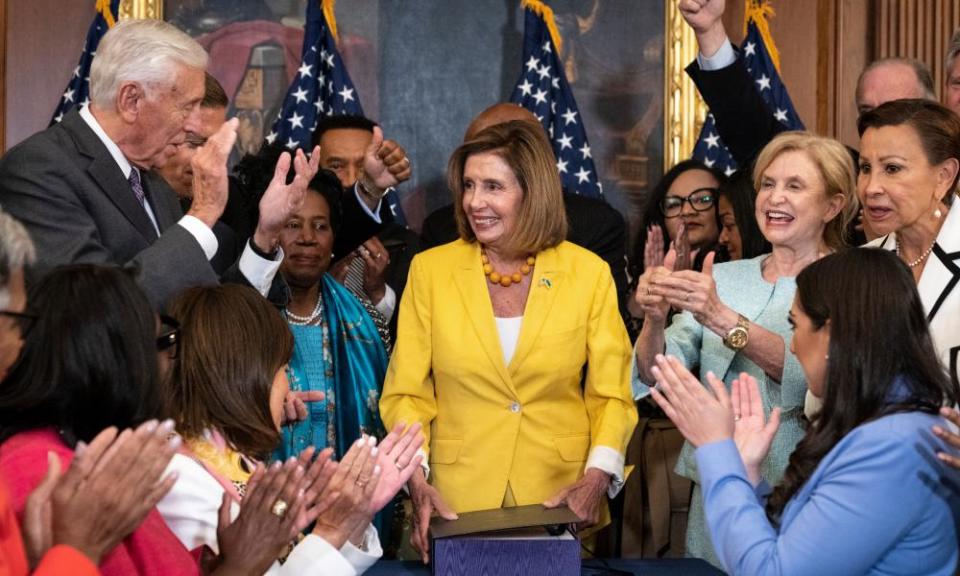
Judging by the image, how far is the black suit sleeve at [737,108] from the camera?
4676mm

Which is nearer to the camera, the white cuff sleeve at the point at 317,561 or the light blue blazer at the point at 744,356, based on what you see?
the white cuff sleeve at the point at 317,561

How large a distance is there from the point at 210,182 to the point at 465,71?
124 inches

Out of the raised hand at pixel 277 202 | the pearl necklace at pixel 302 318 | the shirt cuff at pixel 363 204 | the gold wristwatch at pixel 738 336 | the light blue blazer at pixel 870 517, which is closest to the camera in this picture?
the light blue blazer at pixel 870 517

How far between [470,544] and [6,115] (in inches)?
148

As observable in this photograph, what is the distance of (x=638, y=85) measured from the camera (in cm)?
624

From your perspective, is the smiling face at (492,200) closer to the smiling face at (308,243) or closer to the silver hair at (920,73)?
the smiling face at (308,243)

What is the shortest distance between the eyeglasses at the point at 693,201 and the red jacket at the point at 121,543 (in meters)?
3.49

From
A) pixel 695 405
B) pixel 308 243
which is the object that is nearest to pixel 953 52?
pixel 308 243

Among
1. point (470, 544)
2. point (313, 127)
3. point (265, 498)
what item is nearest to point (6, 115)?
point (313, 127)

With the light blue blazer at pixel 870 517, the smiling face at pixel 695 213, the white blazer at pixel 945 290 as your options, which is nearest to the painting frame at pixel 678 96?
the smiling face at pixel 695 213

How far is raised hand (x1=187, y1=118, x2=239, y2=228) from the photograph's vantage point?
3.25 m

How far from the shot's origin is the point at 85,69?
5.77 metres

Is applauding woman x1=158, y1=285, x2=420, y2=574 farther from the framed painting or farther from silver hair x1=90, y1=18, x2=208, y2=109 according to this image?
the framed painting

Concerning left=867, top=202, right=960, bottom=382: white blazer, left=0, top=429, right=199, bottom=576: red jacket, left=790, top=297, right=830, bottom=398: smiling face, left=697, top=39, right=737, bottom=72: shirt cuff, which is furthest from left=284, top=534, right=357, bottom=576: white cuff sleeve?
left=697, top=39, right=737, bottom=72: shirt cuff
